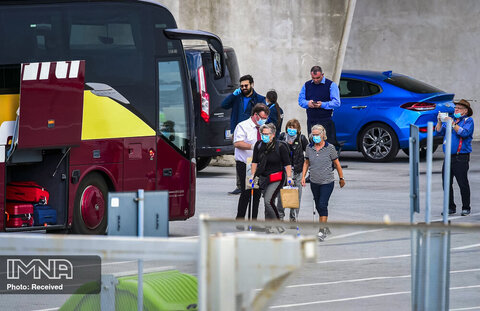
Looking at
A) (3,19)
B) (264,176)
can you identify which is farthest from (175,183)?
(3,19)

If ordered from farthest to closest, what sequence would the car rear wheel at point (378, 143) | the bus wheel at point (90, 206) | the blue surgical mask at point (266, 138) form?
the car rear wheel at point (378, 143) < the blue surgical mask at point (266, 138) < the bus wheel at point (90, 206)

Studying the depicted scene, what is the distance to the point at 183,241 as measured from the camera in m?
3.79

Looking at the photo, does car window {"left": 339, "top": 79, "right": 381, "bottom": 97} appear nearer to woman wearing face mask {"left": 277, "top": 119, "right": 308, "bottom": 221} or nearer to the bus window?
woman wearing face mask {"left": 277, "top": 119, "right": 308, "bottom": 221}

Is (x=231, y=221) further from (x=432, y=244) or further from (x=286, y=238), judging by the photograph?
(x=432, y=244)

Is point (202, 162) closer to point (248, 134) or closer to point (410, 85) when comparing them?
point (410, 85)

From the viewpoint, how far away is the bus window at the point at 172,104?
13352 mm

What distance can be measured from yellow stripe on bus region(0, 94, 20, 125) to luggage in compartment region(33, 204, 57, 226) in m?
1.04

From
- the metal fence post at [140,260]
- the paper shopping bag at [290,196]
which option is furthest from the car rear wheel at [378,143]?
the metal fence post at [140,260]

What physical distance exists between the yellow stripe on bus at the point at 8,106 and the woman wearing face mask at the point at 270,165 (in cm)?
275

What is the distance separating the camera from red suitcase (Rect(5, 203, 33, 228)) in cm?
1166

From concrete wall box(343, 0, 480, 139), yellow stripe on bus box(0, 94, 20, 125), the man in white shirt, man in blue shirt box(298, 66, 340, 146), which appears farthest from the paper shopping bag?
concrete wall box(343, 0, 480, 139)

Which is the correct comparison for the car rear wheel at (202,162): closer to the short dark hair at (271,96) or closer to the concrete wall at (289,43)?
the concrete wall at (289,43)

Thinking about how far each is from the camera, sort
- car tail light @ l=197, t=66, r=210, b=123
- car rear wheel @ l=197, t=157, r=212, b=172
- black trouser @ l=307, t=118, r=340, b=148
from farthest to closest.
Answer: car rear wheel @ l=197, t=157, r=212, b=172
car tail light @ l=197, t=66, r=210, b=123
black trouser @ l=307, t=118, r=340, b=148

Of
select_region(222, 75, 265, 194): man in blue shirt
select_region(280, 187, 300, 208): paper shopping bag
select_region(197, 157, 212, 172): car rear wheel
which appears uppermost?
select_region(222, 75, 265, 194): man in blue shirt
